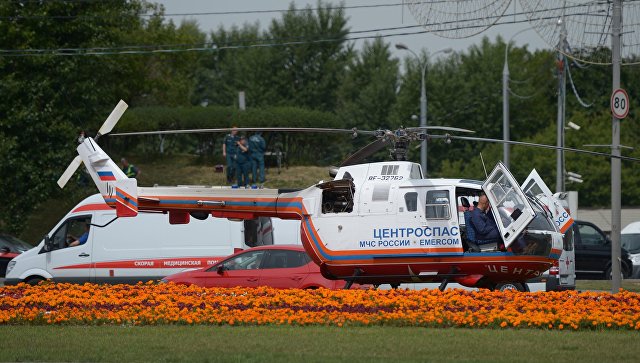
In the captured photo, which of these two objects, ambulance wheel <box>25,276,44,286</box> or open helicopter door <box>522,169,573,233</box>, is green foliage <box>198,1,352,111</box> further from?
open helicopter door <box>522,169,573,233</box>

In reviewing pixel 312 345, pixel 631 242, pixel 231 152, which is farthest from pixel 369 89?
pixel 312 345

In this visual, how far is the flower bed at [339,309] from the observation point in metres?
14.7

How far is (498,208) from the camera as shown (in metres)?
18.1

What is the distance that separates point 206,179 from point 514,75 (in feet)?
145

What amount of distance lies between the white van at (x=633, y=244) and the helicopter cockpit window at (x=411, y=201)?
17.0 m

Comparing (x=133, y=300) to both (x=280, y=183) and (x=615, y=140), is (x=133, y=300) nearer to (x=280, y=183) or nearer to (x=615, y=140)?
(x=615, y=140)

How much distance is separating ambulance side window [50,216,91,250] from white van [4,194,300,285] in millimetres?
24

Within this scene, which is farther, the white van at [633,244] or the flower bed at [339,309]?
the white van at [633,244]

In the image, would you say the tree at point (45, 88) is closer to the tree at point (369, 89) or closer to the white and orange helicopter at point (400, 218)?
the white and orange helicopter at point (400, 218)

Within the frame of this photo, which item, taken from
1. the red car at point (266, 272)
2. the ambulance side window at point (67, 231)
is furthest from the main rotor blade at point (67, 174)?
the ambulance side window at point (67, 231)

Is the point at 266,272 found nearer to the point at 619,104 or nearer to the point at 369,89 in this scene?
the point at 619,104

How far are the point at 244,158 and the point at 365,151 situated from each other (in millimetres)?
20051

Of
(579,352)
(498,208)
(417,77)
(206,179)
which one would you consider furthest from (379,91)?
(579,352)

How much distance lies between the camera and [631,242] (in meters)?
35.3
